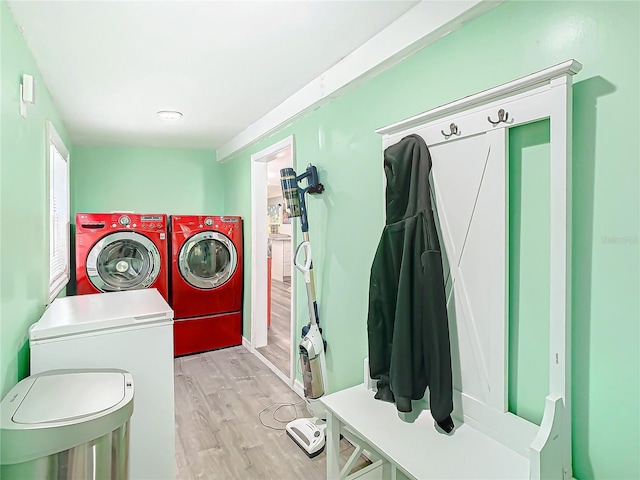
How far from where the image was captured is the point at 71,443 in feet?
3.62

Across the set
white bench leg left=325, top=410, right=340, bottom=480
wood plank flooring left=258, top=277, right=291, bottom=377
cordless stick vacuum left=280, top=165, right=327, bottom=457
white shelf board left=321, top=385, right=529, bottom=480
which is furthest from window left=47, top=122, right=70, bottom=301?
white shelf board left=321, top=385, right=529, bottom=480

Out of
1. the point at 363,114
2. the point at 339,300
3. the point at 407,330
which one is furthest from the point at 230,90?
the point at 407,330

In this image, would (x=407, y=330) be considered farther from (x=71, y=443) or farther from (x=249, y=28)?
(x=249, y=28)

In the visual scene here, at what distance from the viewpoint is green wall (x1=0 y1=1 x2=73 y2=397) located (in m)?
1.34

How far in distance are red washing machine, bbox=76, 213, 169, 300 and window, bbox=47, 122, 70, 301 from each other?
5.9 inches

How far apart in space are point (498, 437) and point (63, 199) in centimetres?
386

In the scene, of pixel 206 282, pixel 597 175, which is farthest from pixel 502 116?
pixel 206 282

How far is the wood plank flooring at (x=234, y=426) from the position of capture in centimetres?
200

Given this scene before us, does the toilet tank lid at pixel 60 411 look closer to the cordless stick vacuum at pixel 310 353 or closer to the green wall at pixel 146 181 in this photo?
the cordless stick vacuum at pixel 310 353

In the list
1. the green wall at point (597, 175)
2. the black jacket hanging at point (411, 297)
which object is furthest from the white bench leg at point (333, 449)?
the green wall at point (597, 175)

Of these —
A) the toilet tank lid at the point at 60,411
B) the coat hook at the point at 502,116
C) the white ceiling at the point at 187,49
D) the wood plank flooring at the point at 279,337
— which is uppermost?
the white ceiling at the point at 187,49

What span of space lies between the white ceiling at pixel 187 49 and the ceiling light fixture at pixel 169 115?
0.07 m

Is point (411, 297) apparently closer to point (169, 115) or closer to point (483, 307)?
point (483, 307)

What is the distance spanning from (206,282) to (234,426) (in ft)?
5.72
